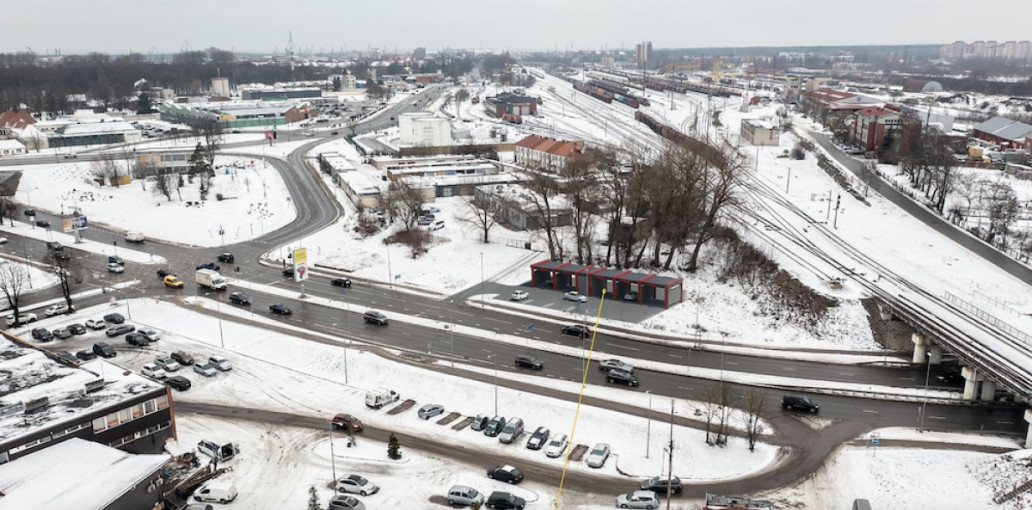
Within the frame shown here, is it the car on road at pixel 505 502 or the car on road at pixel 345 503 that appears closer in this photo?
the car on road at pixel 345 503

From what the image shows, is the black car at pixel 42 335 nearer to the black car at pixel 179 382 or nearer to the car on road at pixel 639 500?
the black car at pixel 179 382

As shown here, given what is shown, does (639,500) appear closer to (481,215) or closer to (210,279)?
(210,279)

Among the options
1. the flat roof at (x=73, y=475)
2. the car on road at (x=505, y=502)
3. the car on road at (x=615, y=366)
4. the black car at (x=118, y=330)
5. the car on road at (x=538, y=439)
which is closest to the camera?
the flat roof at (x=73, y=475)

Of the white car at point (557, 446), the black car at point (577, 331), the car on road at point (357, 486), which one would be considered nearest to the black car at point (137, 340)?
the car on road at point (357, 486)

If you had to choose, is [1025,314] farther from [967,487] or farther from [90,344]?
[90,344]

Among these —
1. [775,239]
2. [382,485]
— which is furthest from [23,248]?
[775,239]
